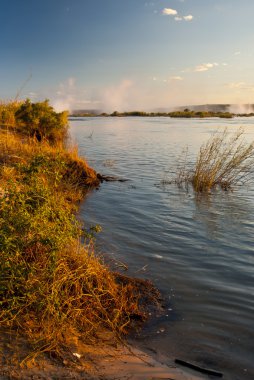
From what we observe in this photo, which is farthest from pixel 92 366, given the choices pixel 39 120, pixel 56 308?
pixel 39 120

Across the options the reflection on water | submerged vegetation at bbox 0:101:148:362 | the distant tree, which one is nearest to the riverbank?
submerged vegetation at bbox 0:101:148:362

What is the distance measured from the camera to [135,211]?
11.4m

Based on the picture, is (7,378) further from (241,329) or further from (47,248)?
(241,329)

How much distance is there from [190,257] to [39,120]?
68.5ft

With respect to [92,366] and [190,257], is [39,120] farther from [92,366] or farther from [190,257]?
[92,366]

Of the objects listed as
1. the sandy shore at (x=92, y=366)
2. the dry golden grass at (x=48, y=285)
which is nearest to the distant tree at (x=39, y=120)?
the dry golden grass at (x=48, y=285)

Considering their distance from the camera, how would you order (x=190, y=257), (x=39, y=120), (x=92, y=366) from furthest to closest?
1. (x=39, y=120)
2. (x=190, y=257)
3. (x=92, y=366)

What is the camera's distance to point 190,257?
787cm

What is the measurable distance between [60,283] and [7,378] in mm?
1330

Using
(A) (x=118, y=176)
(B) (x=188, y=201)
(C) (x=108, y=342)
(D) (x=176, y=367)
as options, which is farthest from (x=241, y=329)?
(A) (x=118, y=176)

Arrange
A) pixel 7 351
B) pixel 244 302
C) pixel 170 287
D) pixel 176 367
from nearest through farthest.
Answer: pixel 7 351, pixel 176 367, pixel 244 302, pixel 170 287

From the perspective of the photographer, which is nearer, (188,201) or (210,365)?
(210,365)

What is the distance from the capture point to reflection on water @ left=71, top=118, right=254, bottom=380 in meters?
4.92

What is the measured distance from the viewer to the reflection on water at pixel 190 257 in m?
4.92
